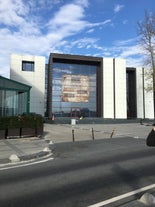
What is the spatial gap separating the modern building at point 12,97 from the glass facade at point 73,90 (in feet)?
116

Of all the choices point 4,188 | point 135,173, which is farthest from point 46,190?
point 135,173

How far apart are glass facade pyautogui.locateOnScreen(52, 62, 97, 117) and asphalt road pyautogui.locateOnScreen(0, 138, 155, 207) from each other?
174ft

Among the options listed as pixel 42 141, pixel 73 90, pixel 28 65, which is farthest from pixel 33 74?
pixel 42 141

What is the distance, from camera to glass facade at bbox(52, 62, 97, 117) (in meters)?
63.3

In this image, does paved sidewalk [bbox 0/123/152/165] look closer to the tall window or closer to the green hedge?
the green hedge

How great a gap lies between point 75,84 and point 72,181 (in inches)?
2315

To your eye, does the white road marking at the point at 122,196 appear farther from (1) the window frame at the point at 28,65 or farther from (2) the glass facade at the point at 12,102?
(1) the window frame at the point at 28,65

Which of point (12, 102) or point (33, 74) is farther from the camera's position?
point (33, 74)

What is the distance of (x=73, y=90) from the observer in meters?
65.2

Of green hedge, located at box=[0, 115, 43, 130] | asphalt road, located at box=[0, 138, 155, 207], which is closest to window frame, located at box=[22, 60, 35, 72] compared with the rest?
green hedge, located at box=[0, 115, 43, 130]

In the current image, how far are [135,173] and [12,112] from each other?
19.5 m

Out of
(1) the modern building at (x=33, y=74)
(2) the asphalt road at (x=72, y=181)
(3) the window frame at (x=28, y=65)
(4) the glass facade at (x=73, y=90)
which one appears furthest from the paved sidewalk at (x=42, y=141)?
(3) the window frame at (x=28, y=65)

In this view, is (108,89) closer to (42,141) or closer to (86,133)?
(86,133)

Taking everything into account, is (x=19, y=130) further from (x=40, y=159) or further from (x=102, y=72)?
(x=102, y=72)
